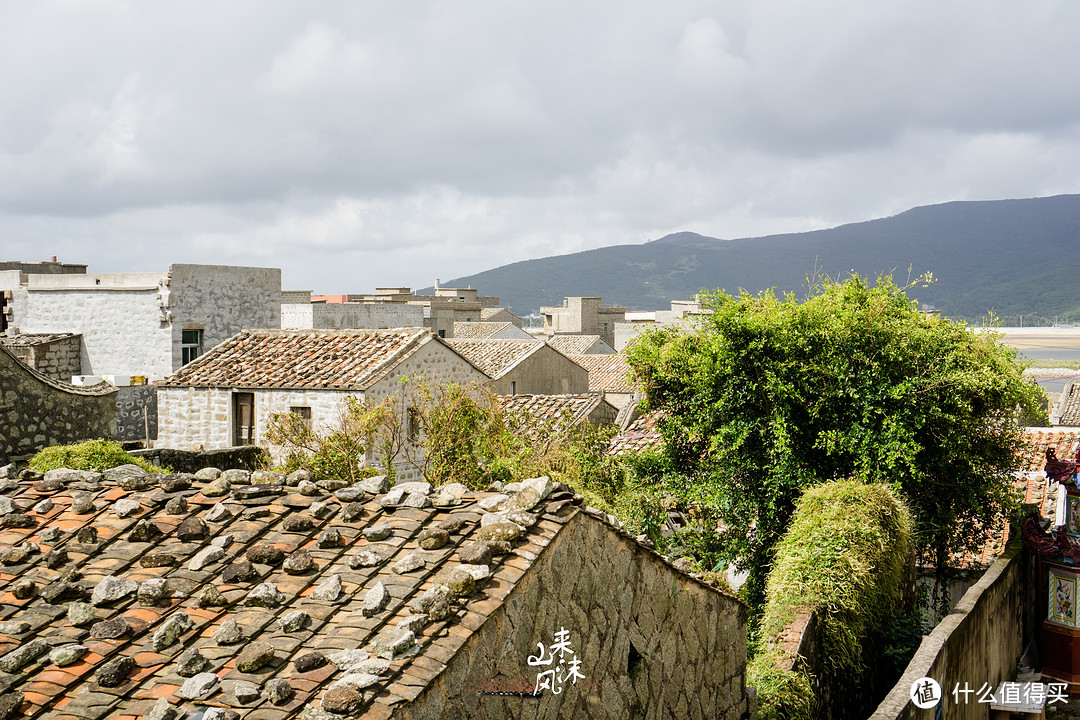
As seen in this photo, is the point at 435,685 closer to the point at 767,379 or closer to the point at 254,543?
the point at 254,543

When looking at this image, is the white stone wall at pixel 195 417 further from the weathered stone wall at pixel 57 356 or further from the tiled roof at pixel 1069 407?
the tiled roof at pixel 1069 407

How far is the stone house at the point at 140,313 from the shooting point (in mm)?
25281

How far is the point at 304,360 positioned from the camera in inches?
822

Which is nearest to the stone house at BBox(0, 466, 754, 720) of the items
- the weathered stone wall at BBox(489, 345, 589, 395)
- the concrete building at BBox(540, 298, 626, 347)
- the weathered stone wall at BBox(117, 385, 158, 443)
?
the weathered stone wall at BBox(117, 385, 158, 443)

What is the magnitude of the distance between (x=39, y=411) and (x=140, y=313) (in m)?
12.9

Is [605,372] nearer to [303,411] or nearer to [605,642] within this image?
[303,411]

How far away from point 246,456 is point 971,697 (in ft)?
44.8

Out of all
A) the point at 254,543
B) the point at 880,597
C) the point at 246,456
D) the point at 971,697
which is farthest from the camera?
the point at 246,456

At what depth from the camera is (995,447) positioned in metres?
12.6

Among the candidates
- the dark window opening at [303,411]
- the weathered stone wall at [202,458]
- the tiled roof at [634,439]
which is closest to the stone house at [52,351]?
the dark window opening at [303,411]

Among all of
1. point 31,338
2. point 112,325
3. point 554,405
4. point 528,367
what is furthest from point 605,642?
point 528,367

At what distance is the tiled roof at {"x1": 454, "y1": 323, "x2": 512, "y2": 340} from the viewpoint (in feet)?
179

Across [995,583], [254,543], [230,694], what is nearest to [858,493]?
[995,583]

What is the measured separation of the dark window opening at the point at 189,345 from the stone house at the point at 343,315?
9.83m
